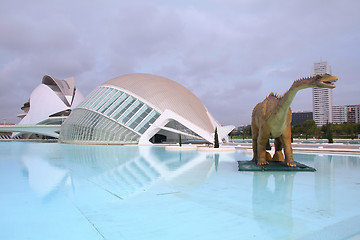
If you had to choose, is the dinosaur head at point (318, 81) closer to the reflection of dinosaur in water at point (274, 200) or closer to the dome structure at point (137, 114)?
the reflection of dinosaur in water at point (274, 200)

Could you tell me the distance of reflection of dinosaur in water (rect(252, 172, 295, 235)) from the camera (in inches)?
192

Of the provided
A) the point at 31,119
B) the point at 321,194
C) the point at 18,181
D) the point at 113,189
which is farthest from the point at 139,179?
the point at 31,119

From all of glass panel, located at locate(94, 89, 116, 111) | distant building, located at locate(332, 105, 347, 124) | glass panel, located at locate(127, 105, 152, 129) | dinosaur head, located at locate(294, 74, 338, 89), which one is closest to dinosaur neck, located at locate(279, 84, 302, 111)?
dinosaur head, located at locate(294, 74, 338, 89)

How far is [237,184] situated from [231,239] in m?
4.25

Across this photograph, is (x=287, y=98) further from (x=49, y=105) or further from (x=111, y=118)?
(x=49, y=105)

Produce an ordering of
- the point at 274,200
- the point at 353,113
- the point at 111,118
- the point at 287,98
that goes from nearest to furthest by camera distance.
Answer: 1. the point at 274,200
2. the point at 287,98
3. the point at 111,118
4. the point at 353,113

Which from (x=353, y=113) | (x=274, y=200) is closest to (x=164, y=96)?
(x=274, y=200)

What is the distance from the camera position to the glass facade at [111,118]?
32.4 metres

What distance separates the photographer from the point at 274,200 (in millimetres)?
6387

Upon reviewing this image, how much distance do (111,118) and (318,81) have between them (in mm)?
27870

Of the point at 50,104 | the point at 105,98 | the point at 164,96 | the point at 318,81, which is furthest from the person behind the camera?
the point at 50,104

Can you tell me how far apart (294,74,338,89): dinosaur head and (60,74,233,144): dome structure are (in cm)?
1893

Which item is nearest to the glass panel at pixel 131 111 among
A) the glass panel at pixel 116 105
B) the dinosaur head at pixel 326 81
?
the glass panel at pixel 116 105

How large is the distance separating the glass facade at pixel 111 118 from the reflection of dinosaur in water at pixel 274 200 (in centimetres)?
2391
